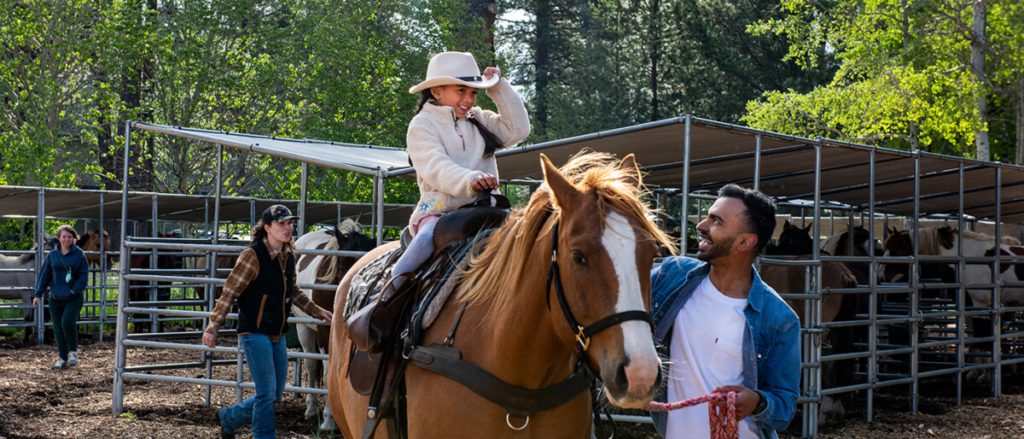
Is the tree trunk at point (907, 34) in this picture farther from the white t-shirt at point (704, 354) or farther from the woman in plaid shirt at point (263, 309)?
the white t-shirt at point (704, 354)

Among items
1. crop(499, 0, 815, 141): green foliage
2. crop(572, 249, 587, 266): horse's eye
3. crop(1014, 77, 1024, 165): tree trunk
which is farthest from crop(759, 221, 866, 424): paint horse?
crop(499, 0, 815, 141): green foliage

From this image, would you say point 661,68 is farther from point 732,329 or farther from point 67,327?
point 732,329

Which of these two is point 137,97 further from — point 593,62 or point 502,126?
point 502,126

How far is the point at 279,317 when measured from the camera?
698 centimetres

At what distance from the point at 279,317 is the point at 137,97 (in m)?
13.6

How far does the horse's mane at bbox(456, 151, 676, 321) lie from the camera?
3.19m

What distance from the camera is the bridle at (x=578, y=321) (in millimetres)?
2945

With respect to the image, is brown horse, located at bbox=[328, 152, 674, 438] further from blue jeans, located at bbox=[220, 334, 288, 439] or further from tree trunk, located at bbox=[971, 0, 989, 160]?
tree trunk, located at bbox=[971, 0, 989, 160]

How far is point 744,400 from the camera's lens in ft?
10.4

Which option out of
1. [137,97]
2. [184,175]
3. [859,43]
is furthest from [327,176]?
[859,43]

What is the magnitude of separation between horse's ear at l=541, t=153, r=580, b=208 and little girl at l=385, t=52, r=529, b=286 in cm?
77

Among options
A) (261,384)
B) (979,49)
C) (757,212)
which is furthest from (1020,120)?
(757,212)

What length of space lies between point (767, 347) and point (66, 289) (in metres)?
10.8

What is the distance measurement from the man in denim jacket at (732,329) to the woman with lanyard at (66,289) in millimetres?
10508
